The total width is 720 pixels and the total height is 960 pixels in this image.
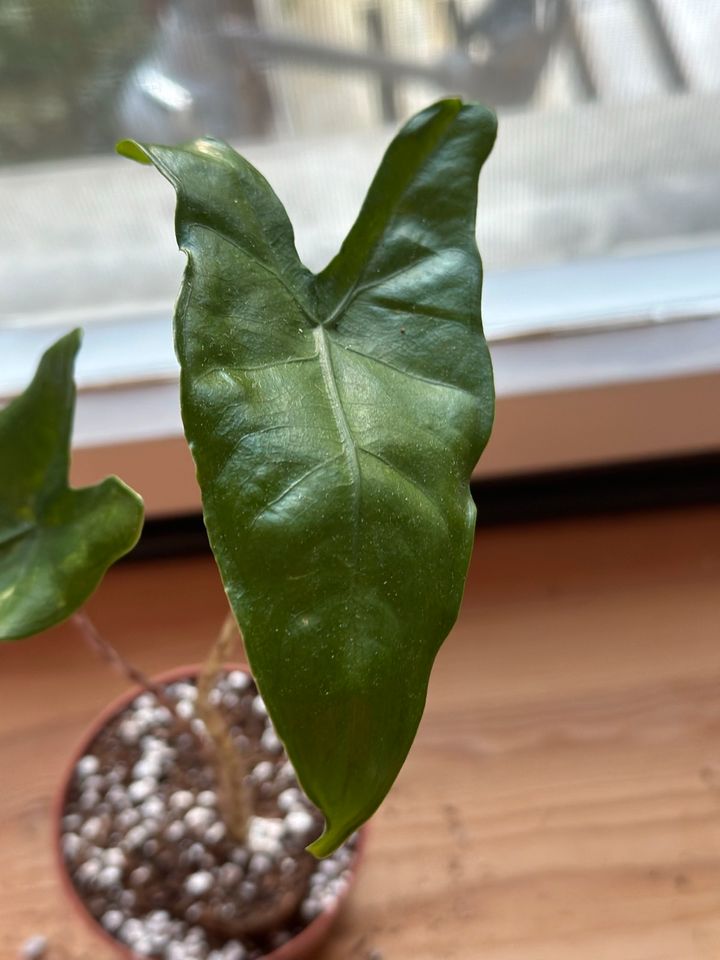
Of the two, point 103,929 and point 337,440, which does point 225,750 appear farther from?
point 337,440

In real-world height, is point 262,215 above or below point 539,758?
above

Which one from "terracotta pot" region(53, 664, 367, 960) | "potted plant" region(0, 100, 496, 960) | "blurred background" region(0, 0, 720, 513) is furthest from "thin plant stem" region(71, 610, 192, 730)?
"blurred background" region(0, 0, 720, 513)

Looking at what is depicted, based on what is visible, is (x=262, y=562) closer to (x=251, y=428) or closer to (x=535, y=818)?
(x=251, y=428)

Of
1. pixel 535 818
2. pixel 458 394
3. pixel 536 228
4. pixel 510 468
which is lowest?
pixel 535 818

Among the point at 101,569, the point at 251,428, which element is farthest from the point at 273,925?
the point at 251,428

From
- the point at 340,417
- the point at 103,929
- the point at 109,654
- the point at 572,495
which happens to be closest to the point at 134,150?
the point at 340,417

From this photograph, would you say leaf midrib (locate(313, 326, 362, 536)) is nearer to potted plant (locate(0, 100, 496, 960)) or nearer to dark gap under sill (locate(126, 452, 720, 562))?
potted plant (locate(0, 100, 496, 960))
